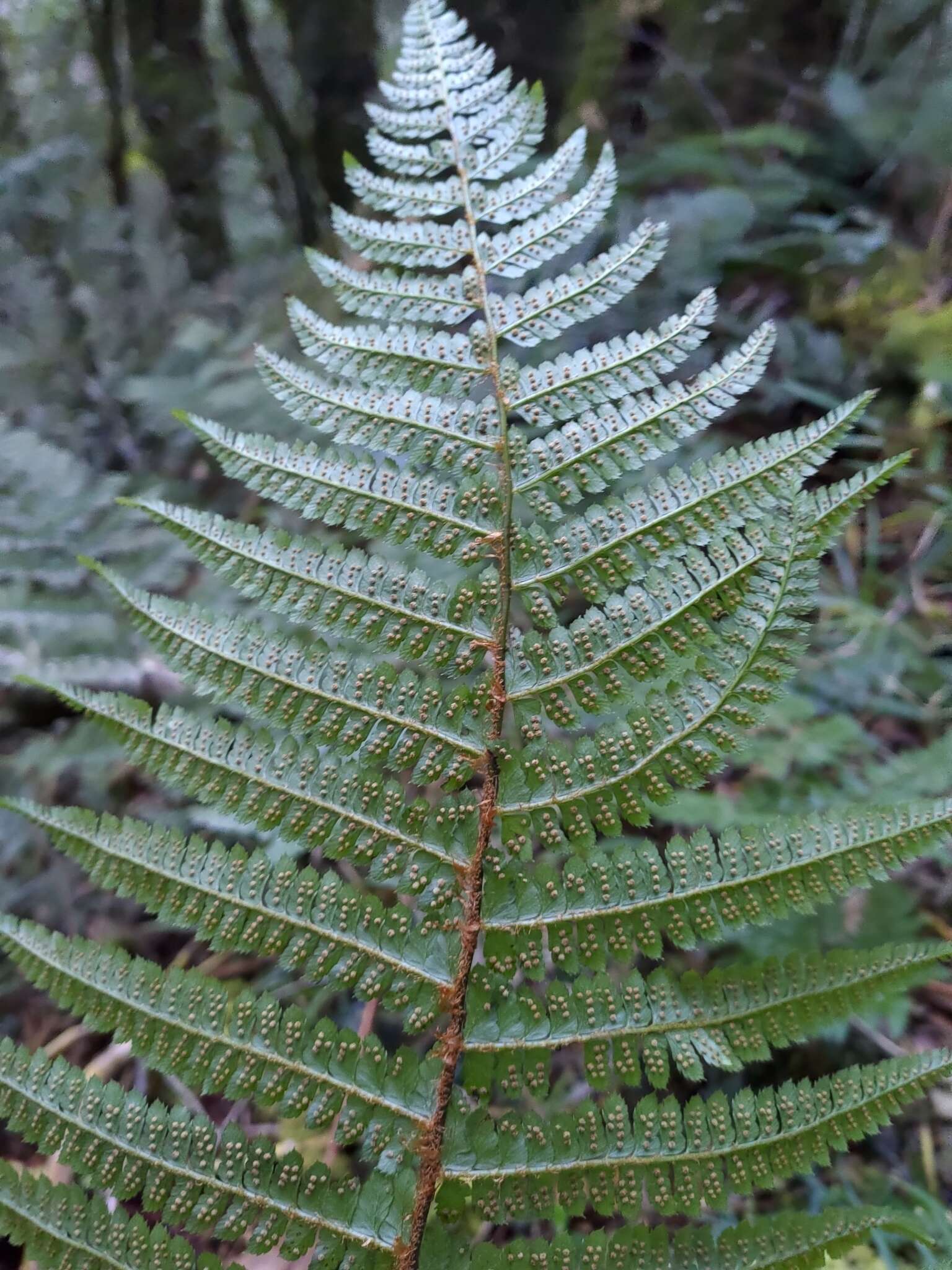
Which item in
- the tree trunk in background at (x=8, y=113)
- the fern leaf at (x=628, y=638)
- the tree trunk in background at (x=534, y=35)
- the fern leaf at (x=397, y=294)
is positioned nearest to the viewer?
the fern leaf at (x=628, y=638)

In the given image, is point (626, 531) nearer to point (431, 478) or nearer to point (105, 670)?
point (431, 478)

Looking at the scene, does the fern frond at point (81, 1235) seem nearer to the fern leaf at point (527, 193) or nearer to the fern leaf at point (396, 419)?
the fern leaf at point (396, 419)

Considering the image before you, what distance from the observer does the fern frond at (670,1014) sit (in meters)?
1.25

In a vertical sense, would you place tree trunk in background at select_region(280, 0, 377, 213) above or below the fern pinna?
above

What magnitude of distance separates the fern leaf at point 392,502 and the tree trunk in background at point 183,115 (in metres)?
3.69

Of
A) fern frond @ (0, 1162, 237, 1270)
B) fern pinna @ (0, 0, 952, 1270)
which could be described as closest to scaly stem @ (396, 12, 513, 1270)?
fern pinna @ (0, 0, 952, 1270)

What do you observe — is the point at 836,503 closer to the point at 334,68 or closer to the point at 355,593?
the point at 355,593

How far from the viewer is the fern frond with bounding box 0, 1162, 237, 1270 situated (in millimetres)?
1236

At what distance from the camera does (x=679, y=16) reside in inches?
162

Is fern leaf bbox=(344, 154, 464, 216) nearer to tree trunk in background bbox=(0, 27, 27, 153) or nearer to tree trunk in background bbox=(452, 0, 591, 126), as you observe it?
tree trunk in background bbox=(452, 0, 591, 126)

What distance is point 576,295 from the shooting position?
4.93ft

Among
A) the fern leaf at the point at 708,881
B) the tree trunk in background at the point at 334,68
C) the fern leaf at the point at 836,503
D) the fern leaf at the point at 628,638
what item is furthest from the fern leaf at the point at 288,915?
the tree trunk in background at the point at 334,68

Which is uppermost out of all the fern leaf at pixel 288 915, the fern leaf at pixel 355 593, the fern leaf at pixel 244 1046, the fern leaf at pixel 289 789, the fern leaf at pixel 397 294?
the fern leaf at pixel 397 294

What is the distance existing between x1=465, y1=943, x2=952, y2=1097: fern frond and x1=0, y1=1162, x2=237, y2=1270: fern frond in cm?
54
